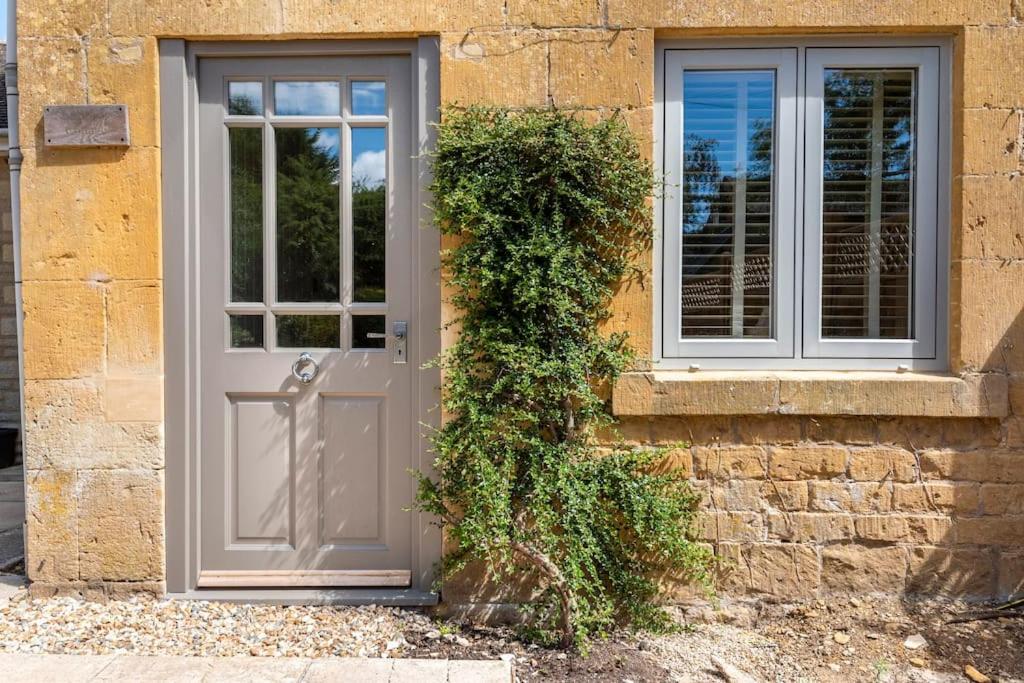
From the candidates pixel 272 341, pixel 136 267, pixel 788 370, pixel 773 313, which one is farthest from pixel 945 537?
pixel 136 267

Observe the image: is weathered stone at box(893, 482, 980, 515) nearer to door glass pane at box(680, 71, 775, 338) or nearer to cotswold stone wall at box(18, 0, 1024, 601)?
cotswold stone wall at box(18, 0, 1024, 601)

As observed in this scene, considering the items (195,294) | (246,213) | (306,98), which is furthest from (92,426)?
(306,98)

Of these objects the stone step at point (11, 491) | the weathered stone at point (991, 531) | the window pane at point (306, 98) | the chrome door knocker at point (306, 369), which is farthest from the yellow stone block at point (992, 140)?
the stone step at point (11, 491)

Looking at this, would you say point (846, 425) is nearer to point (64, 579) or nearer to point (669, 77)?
point (669, 77)

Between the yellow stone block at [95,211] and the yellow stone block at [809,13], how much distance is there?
7.82 ft

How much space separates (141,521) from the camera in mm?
3486

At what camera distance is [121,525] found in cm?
349

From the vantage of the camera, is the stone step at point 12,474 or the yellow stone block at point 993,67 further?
the stone step at point 12,474

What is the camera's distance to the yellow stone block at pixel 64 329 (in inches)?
136

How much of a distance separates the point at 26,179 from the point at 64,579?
194 centimetres

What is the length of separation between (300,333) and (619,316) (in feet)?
5.12

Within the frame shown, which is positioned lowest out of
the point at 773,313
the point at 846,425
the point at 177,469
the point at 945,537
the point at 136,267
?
the point at 945,537

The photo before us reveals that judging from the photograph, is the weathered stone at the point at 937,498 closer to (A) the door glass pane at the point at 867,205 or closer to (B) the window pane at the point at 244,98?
(A) the door glass pane at the point at 867,205

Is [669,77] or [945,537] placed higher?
[669,77]
